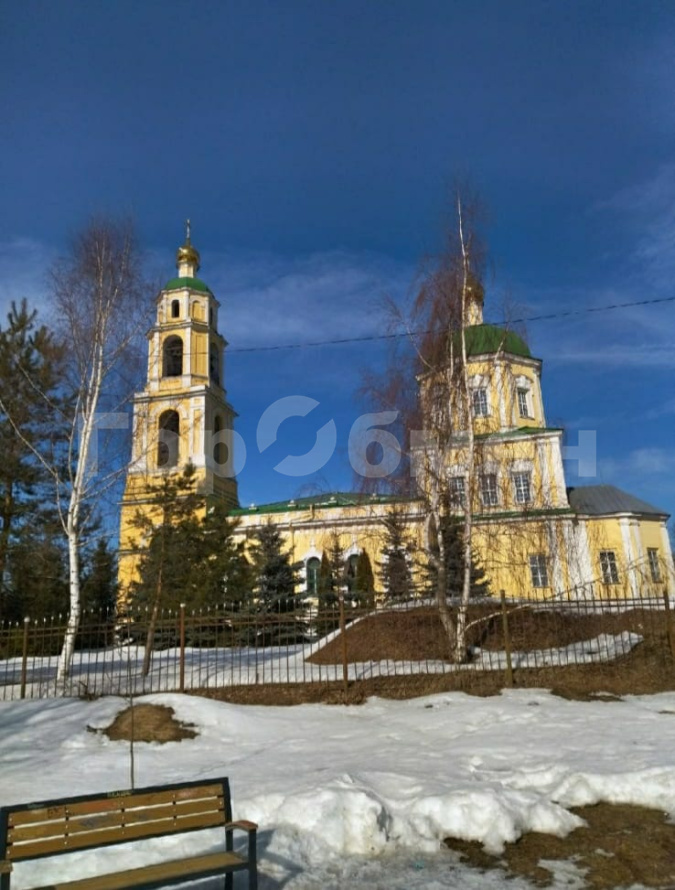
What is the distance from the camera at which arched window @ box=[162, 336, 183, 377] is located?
3941cm

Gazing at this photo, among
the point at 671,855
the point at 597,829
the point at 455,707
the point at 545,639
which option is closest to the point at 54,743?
the point at 455,707

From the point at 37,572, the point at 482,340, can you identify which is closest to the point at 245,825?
the point at 482,340

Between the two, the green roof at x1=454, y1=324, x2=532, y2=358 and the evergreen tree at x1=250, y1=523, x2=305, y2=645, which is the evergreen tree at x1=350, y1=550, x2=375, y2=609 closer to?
the evergreen tree at x1=250, y1=523, x2=305, y2=645

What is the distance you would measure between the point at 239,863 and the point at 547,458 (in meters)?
31.2

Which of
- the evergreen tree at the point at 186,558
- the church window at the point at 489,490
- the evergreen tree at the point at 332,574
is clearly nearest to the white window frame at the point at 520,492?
the church window at the point at 489,490

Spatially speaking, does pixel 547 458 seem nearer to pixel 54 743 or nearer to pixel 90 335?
pixel 90 335

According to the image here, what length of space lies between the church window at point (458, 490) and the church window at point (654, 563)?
19.2m

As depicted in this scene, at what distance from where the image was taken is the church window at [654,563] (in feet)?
102

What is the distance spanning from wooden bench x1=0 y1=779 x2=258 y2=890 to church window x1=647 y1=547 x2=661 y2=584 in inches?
1188

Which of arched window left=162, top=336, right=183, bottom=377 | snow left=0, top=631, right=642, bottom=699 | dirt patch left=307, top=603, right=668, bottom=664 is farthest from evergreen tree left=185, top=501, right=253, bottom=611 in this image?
arched window left=162, top=336, right=183, bottom=377

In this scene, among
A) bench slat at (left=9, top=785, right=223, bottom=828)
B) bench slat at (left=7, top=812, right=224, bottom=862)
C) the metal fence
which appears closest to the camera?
bench slat at (left=7, top=812, right=224, bottom=862)

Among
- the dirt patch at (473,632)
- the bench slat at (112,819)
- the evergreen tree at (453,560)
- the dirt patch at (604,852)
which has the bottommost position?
the dirt patch at (604,852)

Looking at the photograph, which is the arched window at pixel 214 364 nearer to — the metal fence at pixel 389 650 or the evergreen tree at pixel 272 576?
the evergreen tree at pixel 272 576

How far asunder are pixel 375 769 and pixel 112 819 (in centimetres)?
331
